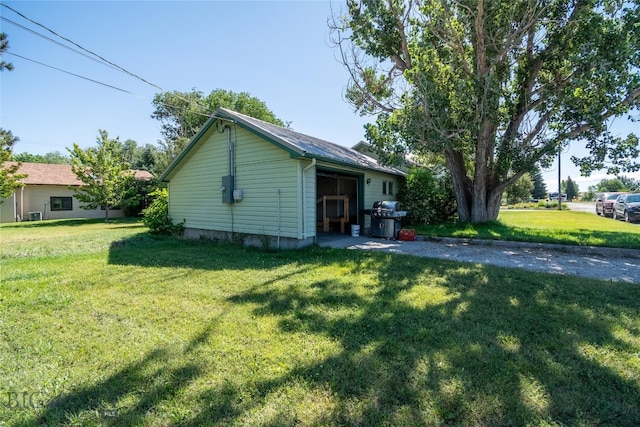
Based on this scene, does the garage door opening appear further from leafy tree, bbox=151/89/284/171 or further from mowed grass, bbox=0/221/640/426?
leafy tree, bbox=151/89/284/171

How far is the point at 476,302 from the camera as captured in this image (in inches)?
163

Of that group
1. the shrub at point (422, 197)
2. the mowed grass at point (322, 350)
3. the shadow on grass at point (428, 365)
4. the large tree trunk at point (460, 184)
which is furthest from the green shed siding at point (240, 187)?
the large tree trunk at point (460, 184)

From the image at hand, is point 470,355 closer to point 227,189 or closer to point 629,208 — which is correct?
point 227,189

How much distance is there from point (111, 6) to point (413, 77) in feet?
29.3

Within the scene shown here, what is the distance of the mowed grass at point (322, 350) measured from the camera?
2.16 meters

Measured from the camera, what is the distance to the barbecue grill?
10.2 metres

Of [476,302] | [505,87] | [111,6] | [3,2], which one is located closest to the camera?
[476,302]

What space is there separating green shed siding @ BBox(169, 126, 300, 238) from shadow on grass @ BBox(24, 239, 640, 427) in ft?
13.2

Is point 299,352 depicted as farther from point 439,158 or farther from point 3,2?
point 439,158

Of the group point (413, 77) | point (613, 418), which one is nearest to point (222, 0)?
point (413, 77)

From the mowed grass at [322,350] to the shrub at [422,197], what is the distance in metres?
7.39

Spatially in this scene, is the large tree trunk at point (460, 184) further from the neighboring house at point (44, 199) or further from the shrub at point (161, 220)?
the neighboring house at point (44, 199)

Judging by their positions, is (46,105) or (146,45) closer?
(146,45)

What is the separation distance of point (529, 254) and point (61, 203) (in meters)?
28.8
